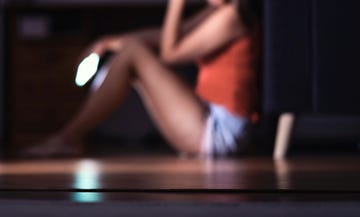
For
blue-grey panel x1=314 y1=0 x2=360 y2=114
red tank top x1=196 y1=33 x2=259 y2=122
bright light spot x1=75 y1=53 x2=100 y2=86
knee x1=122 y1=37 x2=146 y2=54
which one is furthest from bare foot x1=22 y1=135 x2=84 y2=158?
blue-grey panel x1=314 y1=0 x2=360 y2=114

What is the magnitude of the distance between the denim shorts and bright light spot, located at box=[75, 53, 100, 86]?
43 centimetres

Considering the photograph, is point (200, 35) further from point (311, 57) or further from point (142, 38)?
point (311, 57)

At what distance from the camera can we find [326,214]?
820mm

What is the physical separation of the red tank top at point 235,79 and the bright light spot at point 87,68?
1.28ft

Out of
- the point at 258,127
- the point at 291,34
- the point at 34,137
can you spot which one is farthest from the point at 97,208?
the point at 34,137

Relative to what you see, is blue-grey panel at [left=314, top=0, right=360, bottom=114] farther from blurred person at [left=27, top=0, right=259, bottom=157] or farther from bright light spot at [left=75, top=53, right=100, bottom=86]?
bright light spot at [left=75, top=53, right=100, bottom=86]

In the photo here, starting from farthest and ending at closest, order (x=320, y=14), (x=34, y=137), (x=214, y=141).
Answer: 1. (x=34, y=137)
2. (x=214, y=141)
3. (x=320, y=14)

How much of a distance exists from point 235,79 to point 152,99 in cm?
29

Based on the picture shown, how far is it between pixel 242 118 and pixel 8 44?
220 cm

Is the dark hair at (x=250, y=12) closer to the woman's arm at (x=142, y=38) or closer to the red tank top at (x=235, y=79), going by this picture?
the red tank top at (x=235, y=79)

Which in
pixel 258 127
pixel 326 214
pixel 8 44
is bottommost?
pixel 326 214

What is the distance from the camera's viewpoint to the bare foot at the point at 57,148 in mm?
2049

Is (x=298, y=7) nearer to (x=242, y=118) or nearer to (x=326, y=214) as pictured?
(x=242, y=118)

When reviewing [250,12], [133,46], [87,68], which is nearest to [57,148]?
[87,68]
